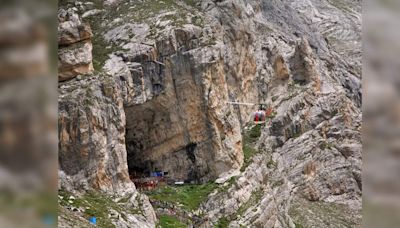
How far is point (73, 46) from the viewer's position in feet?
87.7

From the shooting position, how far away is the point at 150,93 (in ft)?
117

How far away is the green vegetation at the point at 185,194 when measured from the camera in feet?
110

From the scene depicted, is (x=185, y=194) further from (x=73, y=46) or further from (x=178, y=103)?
(x=73, y=46)

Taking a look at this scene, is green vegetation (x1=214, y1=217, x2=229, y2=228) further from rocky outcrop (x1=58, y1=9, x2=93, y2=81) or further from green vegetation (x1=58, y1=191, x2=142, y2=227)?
rocky outcrop (x1=58, y1=9, x2=93, y2=81)

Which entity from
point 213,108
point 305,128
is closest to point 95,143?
point 213,108

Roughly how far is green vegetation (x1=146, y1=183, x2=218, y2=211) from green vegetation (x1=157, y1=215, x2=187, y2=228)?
2420 millimetres

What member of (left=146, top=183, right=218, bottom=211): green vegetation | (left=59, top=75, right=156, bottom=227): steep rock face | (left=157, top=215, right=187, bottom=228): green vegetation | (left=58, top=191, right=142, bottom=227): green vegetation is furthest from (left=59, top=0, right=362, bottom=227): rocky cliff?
(left=157, top=215, right=187, bottom=228): green vegetation

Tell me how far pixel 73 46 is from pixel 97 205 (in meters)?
7.82

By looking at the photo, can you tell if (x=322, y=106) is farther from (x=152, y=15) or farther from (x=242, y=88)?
(x=152, y=15)

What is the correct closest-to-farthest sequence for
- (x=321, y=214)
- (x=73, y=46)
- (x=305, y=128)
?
(x=73, y=46), (x=321, y=214), (x=305, y=128)

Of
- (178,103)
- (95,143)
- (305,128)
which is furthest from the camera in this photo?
(305,128)

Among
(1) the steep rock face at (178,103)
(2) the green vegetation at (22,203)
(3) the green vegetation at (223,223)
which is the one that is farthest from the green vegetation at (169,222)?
(2) the green vegetation at (22,203)

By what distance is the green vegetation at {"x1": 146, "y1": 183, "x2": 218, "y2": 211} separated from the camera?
3339cm

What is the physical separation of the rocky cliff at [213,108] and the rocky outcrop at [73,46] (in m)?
0.07
